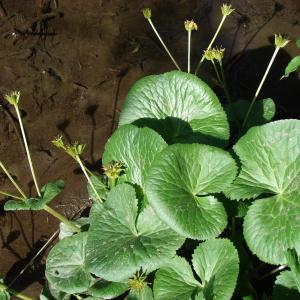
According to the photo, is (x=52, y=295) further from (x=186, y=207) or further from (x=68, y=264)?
(x=186, y=207)

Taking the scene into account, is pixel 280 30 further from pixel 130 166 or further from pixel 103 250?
pixel 103 250

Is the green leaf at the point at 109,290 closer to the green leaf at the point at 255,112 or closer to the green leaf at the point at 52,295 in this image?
the green leaf at the point at 52,295

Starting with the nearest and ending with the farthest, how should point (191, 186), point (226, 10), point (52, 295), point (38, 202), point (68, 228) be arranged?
point (191, 186), point (38, 202), point (226, 10), point (52, 295), point (68, 228)

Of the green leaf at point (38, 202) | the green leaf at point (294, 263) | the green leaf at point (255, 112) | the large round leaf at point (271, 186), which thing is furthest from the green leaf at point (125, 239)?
the green leaf at point (255, 112)

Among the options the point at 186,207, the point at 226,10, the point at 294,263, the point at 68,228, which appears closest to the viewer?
the point at 294,263

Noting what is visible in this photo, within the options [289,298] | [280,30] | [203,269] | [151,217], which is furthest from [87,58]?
[289,298]

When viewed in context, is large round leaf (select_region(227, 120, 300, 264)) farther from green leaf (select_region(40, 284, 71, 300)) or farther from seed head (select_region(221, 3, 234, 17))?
green leaf (select_region(40, 284, 71, 300))

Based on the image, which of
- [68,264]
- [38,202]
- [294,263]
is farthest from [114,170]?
[294,263]
